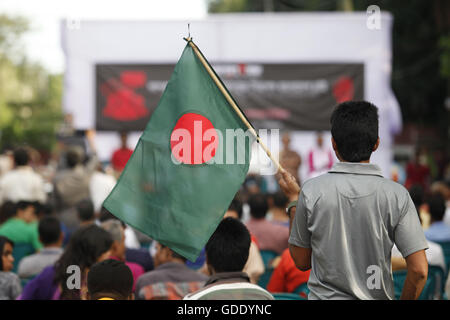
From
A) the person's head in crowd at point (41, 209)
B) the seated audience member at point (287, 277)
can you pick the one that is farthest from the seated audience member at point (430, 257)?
the person's head in crowd at point (41, 209)

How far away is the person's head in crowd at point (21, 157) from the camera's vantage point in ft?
30.7

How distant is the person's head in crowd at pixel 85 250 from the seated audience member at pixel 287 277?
123 cm

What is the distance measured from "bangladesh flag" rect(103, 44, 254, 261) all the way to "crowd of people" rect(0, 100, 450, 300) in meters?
0.20

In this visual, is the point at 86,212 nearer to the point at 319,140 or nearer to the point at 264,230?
the point at 264,230

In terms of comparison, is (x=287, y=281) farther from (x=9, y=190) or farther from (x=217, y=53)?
(x=217, y=53)

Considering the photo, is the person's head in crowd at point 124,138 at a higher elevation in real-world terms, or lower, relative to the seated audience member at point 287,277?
higher

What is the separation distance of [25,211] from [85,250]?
10.7 feet

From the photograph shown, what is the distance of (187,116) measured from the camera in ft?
12.4

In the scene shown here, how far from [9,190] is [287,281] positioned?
230 inches

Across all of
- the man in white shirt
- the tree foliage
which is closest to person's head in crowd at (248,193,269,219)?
the man in white shirt

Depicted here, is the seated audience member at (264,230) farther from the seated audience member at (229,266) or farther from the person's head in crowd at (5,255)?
the seated audience member at (229,266)
